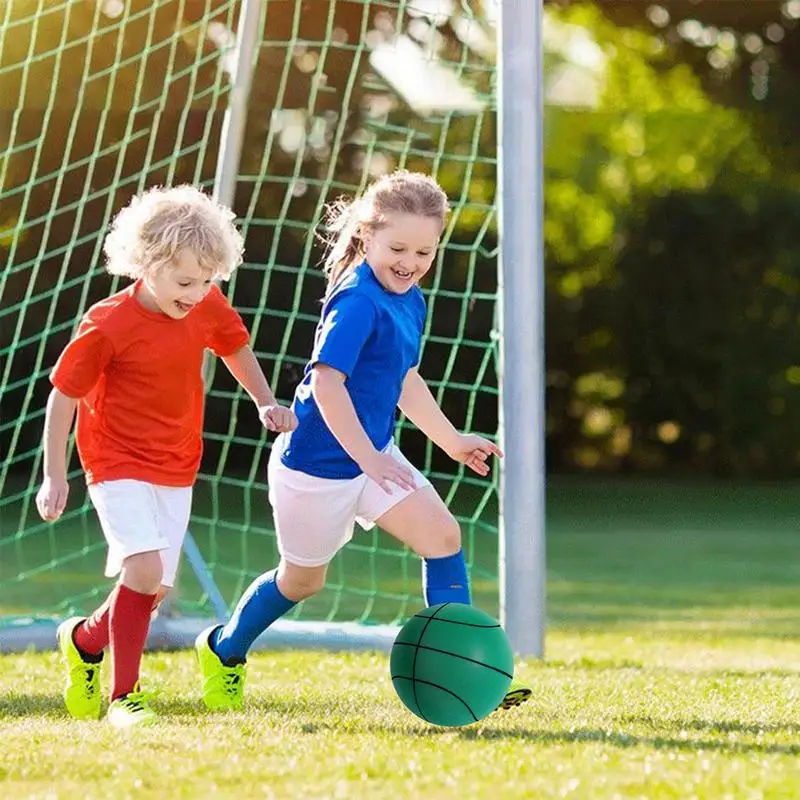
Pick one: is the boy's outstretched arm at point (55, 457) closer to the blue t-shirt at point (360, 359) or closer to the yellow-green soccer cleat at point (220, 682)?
the blue t-shirt at point (360, 359)

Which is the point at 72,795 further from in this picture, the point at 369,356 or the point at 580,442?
the point at 580,442

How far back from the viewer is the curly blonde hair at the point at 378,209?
3990 millimetres

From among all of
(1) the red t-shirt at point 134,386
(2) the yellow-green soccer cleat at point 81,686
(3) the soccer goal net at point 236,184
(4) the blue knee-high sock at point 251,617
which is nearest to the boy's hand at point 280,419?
(1) the red t-shirt at point 134,386

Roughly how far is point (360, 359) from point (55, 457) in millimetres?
784

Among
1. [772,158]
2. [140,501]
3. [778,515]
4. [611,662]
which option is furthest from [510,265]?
[772,158]

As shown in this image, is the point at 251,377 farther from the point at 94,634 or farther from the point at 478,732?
the point at 478,732

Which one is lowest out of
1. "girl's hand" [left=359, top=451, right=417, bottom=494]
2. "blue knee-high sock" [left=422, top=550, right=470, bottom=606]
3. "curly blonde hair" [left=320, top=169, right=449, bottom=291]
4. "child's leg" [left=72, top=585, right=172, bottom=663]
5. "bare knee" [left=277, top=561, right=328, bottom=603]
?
"child's leg" [left=72, top=585, right=172, bottom=663]

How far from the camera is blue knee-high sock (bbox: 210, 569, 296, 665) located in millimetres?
4281

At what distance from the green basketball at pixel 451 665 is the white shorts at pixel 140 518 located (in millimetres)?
652

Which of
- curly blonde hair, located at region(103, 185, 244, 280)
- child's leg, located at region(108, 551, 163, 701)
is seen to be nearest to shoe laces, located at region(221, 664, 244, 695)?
child's leg, located at region(108, 551, 163, 701)

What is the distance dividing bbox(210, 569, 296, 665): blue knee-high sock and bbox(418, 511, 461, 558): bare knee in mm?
429

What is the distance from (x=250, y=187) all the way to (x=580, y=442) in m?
5.03

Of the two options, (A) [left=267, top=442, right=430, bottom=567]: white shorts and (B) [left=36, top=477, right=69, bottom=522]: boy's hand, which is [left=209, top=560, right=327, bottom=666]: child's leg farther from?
(B) [left=36, top=477, right=69, bottom=522]: boy's hand

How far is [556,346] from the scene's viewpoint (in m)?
16.3
